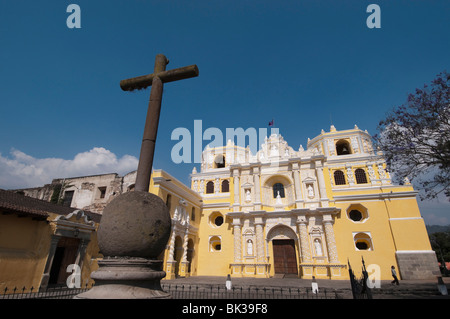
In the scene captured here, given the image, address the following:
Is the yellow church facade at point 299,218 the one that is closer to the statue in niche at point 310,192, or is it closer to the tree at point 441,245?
the statue in niche at point 310,192

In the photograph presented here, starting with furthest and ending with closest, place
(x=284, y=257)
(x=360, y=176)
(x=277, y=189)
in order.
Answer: (x=277, y=189), (x=360, y=176), (x=284, y=257)

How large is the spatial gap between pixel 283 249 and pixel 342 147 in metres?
12.0

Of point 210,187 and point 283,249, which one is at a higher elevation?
point 210,187

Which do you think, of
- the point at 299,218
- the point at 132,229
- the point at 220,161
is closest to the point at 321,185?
the point at 299,218

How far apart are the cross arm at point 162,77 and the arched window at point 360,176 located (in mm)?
20028

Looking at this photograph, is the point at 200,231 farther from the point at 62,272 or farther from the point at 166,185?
the point at 62,272

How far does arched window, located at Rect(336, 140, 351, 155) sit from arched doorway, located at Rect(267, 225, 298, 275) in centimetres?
1003

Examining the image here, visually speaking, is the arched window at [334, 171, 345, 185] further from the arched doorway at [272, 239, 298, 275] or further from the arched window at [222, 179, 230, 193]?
the arched window at [222, 179, 230, 193]

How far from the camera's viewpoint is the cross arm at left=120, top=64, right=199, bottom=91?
15.7ft

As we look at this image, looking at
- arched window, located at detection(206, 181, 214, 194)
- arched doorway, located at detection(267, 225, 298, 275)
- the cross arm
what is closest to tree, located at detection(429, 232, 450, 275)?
arched doorway, located at detection(267, 225, 298, 275)

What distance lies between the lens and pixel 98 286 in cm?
330

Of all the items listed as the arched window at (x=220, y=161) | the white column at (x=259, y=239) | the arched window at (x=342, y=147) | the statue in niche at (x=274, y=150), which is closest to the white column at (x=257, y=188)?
the white column at (x=259, y=239)

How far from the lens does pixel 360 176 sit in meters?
20.6

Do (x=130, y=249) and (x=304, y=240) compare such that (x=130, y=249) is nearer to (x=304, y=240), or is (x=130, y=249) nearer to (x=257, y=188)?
(x=304, y=240)
